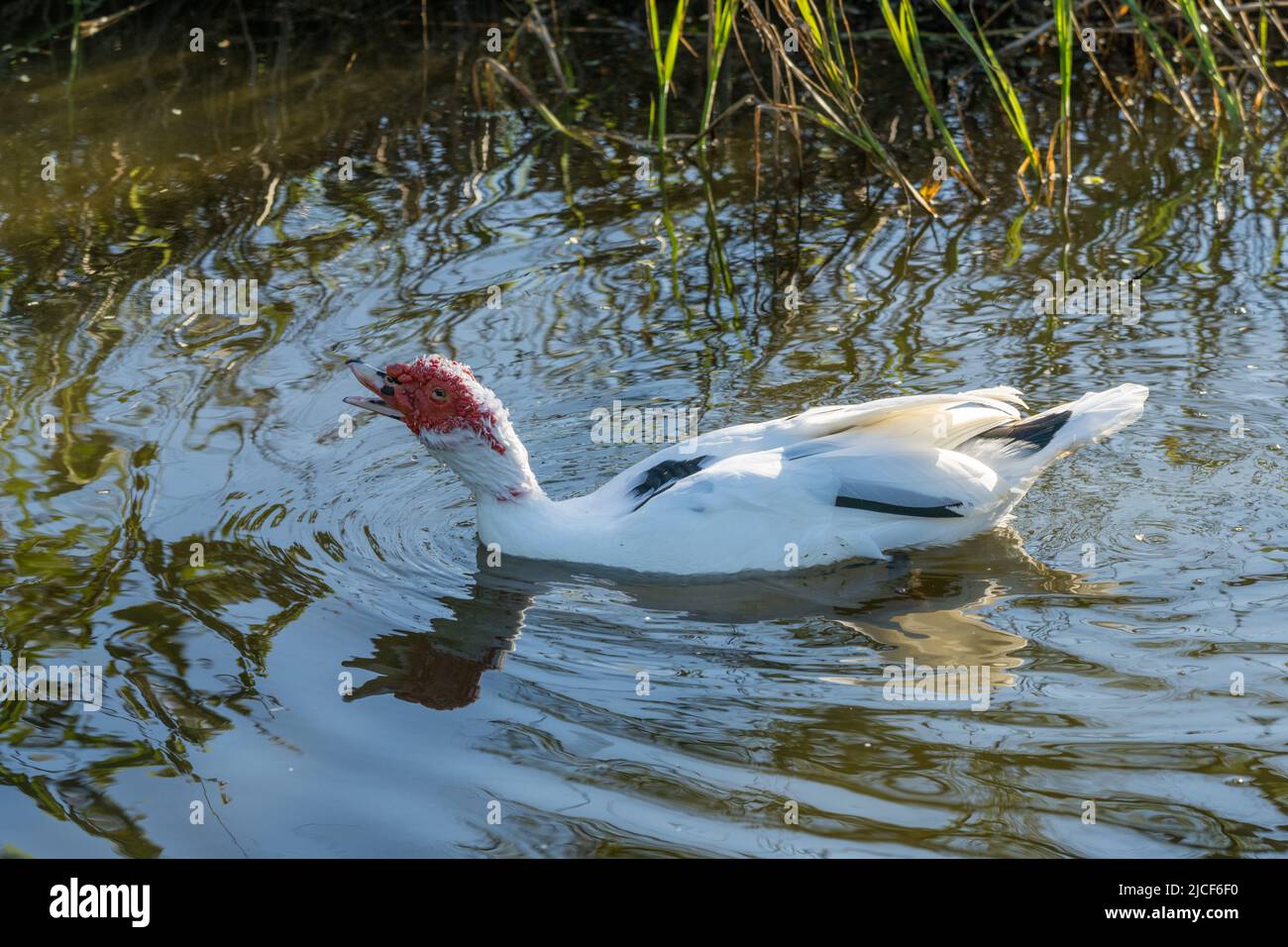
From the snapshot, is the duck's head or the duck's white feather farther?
the duck's head

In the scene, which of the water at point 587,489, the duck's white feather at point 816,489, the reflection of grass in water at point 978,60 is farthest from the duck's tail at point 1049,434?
the reflection of grass in water at point 978,60

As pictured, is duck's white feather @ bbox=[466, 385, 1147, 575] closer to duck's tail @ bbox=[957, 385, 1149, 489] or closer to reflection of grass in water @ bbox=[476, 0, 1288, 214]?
duck's tail @ bbox=[957, 385, 1149, 489]

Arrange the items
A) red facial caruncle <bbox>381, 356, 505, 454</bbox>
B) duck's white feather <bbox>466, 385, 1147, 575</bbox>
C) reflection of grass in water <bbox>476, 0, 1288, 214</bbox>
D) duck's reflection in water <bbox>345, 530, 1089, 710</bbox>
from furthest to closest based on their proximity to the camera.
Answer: reflection of grass in water <bbox>476, 0, 1288, 214</bbox> < red facial caruncle <bbox>381, 356, 505, 454</bbox> < duck's white feather <bbox>466, 385, 1147, 575</bbox> < duck's reflection in water <bbox>345, 530, 1089, 710</bbox>

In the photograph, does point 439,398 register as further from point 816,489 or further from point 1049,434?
point 1049,434

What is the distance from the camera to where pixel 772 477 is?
5.15m

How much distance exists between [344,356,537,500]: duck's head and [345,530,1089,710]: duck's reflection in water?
1.09 ft

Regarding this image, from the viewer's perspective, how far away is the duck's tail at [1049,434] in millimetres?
5387

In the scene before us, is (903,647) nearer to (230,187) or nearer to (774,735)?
(774,735)

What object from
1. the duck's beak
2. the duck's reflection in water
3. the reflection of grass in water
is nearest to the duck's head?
the duck's beak

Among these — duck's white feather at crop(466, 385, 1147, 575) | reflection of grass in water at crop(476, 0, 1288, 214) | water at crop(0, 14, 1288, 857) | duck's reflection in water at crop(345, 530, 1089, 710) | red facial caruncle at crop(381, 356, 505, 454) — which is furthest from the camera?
reflection of grass in water at crop(476, 0, 1288, 214)

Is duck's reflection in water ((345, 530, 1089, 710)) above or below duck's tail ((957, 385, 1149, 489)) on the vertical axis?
below

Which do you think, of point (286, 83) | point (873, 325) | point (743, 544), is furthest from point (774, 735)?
point (286, 83)

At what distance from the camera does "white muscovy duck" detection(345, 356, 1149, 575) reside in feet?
17.0

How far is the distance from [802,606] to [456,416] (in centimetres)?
138
